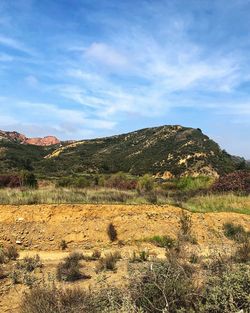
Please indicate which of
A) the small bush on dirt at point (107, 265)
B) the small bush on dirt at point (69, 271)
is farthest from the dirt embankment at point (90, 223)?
the small bush on dirt at point (69, 271)

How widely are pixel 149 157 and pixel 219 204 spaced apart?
57013 millimetres

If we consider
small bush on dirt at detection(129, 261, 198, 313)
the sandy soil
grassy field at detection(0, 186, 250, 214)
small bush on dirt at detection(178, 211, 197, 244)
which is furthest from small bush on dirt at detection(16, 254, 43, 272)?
small bush on dirt at detection(178, 211, 197, 244)

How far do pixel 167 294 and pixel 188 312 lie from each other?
1.95 feet

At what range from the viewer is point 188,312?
20.2 feet

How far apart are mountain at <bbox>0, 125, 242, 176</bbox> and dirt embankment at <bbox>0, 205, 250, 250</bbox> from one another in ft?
135

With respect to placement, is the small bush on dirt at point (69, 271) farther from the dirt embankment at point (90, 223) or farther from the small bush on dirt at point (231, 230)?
the small bush on dirt at point (231, 230)

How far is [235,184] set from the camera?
26688mm

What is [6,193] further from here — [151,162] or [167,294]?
[151,162]

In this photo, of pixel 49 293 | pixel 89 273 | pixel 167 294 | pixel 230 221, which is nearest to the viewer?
pixel 167 294

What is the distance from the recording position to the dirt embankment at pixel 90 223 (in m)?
17.9

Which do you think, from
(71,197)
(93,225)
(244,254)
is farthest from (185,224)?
(244,254)

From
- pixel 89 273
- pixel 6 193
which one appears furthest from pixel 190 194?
pixel 89 273

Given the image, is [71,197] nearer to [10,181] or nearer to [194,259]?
[10,181]

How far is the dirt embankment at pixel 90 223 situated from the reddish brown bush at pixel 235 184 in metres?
6.54
